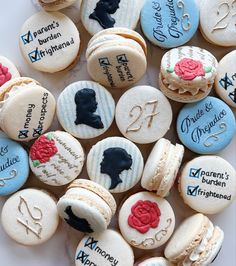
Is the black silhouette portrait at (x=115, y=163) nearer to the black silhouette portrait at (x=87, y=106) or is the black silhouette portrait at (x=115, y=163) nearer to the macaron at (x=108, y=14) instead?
the black silhouette portrait at (x=87, y=106)

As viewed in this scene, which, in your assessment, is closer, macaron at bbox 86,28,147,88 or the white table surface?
macaron at bbox 86,28,147,88

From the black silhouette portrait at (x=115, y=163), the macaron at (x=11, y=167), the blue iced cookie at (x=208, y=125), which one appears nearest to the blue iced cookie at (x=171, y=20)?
the blue iced cookie at (x=208, y=125)

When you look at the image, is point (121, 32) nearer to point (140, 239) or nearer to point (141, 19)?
point (141, 19)

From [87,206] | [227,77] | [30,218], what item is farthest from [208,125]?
[30,218]

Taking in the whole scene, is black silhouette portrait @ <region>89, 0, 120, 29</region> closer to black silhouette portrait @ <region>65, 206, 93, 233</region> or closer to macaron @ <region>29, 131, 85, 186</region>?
macaron @ <region>29, 131, 85, 186</region>

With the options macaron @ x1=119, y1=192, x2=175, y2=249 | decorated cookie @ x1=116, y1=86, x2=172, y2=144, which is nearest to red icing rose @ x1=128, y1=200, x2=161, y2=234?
A: macaron @ x1=119, y1=192, x2=175, y2=249

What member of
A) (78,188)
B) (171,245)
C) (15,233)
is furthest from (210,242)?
(15,233)
